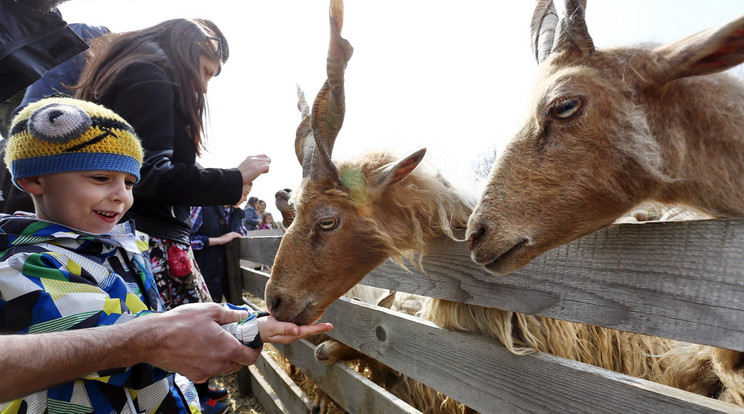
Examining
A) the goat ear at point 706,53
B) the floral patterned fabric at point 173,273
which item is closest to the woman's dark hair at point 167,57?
the floral patterned fabric at point 173,273

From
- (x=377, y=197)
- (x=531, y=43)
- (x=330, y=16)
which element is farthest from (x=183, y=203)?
(x=531, y=43)

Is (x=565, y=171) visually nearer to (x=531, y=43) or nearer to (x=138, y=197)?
(x=531, y=43)

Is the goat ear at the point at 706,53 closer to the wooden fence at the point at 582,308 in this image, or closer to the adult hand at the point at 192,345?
the wooden fence at the point at 582,308

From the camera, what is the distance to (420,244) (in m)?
1.95

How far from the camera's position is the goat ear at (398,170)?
1.91 meters

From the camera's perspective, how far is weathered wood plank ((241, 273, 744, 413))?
1034mm

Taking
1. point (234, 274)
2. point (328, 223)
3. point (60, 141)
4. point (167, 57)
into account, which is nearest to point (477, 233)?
point (328, 223)

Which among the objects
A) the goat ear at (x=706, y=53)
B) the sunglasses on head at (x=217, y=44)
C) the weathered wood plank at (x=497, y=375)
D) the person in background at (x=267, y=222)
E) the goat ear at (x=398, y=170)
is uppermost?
the sunglasses on head at (x=217, y=44)

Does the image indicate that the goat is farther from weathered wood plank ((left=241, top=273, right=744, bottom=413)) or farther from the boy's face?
the boy's face

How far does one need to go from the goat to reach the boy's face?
85 cm

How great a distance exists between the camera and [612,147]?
119 centimetres

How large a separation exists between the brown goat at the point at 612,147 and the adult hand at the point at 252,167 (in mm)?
1789

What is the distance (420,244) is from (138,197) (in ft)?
5.73

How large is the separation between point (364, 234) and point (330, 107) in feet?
2.26
